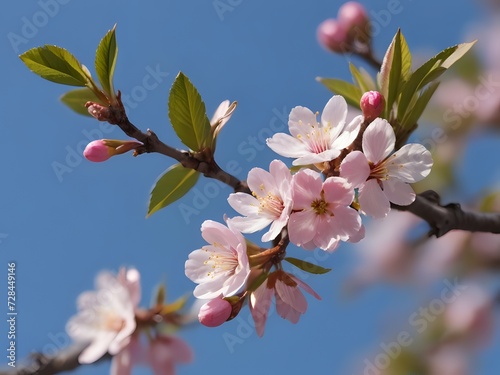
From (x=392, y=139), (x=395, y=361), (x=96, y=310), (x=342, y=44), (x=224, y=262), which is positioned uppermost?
(x=342, y=44)

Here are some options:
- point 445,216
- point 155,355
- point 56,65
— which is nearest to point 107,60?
point 56,65

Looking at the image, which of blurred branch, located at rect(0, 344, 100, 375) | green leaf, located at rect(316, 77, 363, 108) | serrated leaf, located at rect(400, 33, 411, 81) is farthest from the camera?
blurred branch, located at rect(0, 344, 100, 375)

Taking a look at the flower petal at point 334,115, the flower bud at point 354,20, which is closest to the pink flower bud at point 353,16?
the flower bud at point 354,20

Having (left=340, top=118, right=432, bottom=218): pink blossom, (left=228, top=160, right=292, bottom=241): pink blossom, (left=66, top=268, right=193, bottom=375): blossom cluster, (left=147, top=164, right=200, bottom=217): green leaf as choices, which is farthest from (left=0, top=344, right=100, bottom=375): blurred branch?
(left=340, top=118, right=432, bottom=218): pink blossom

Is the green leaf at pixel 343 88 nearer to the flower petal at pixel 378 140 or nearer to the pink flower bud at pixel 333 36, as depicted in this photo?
the flower petal at pixel 378 140

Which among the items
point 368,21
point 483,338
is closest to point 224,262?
point 483,338

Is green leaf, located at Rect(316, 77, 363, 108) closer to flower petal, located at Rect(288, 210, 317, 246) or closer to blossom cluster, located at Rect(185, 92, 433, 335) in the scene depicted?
blossom cluster, located at Rect(185, 92, 433, 335)

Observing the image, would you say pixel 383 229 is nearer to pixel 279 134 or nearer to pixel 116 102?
pixel 279 134
